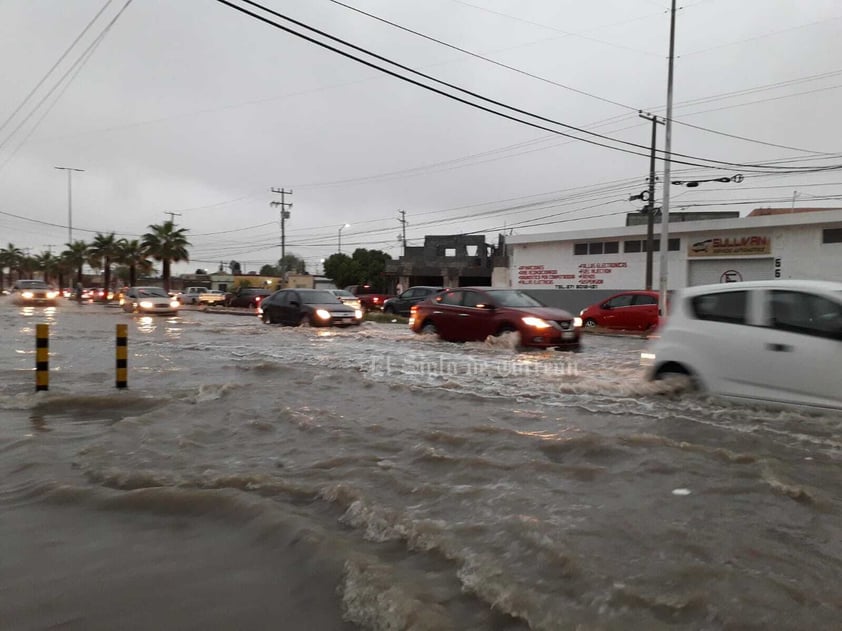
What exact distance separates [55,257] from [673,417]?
109m

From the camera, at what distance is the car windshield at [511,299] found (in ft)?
47.2

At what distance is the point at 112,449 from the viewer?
5887 mm

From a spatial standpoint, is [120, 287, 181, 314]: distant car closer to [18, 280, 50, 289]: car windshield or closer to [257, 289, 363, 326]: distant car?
[257, 289, 363, 326]: distant car

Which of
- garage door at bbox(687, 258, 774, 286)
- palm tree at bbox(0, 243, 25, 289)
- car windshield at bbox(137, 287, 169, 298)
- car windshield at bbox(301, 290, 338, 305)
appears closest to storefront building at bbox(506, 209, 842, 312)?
garage door at bbox(687, 258, 774, 286)

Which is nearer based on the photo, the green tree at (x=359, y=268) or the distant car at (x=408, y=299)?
the distant car at (x=408, y=299)

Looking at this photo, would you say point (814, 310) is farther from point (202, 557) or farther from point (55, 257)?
point (55, 257)

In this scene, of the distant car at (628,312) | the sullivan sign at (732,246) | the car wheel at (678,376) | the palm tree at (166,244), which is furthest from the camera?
the palm tree at (166,244)

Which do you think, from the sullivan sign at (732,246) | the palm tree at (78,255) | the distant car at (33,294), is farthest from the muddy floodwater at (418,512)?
the palm tree at (78,255)

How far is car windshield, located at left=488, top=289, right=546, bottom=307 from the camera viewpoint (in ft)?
47.2

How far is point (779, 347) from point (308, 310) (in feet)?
52.0

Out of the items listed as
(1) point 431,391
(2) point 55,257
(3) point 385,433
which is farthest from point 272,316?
(2) point 55,257

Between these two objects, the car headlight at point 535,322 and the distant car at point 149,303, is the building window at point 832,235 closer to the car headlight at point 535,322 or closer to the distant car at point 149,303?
the car headlight at point 535,322

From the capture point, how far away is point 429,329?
16.0m

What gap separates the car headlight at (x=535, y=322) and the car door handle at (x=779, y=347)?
708 cm
